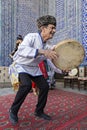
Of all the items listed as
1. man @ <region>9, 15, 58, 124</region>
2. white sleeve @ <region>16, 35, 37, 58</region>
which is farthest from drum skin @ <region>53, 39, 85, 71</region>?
white sleeve @ <region>16, 35, 37, 58</region>

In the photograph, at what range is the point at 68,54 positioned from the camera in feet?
7.89

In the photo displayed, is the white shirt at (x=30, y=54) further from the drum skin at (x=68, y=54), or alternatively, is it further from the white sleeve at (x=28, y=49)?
the drum skin at (x=68, y=54)

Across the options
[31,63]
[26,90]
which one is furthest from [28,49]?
[26,90]

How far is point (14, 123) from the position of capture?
2.38 m

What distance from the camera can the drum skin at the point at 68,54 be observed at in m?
2.32

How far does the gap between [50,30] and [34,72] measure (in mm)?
577

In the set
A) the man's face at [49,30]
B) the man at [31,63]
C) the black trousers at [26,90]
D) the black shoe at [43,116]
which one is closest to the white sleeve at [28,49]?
the man at [31,63]

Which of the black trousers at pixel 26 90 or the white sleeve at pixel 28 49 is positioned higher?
the white sleeve at pixel 28 49

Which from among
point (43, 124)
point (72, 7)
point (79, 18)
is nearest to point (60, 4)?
point (72, 7)

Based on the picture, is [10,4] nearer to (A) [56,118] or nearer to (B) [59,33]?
(B) [59,33]

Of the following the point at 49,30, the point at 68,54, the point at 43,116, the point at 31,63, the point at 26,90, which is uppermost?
the point at 49,30

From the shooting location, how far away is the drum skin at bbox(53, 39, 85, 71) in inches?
91.2

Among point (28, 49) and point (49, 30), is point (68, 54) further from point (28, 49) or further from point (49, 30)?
point (28, 49)

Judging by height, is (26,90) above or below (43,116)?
above
